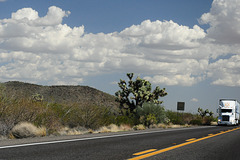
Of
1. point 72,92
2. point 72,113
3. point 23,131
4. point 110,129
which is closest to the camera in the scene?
point 23,131

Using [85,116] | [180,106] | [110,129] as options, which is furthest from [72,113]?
[180,106]

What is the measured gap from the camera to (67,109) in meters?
19.1

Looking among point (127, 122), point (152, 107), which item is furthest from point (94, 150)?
point (152, 107)

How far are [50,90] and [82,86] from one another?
1277 centimetres

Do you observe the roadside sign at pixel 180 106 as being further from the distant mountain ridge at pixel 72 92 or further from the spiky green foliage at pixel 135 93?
the distant mountain ridge at pixel 72 92

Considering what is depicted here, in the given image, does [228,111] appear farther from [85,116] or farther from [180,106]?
[85,116]

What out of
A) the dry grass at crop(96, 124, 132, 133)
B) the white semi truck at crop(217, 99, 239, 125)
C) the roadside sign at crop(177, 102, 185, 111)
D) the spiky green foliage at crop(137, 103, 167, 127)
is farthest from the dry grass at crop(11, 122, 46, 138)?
the white semi truck at crop(217, 99, 239, 125)

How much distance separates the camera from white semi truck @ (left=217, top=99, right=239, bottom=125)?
130ft

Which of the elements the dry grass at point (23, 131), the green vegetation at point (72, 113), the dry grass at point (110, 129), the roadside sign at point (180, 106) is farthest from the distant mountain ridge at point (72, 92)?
the dry grass at point (23, 131)

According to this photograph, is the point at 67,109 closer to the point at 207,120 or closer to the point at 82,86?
the point at 207,120

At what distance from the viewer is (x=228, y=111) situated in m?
40.2

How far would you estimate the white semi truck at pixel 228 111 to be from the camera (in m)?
39.6

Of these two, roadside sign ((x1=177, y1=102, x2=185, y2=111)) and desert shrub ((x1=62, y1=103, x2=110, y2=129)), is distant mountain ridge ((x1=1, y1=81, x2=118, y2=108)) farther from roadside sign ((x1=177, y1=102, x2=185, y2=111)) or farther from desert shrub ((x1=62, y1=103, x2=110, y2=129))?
desert shrub ((x1=62, y1=103, x2=110, y2=129))

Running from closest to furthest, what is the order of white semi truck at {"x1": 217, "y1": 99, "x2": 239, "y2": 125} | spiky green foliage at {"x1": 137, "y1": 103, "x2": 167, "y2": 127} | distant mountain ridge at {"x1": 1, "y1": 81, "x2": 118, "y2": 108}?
1. spiky green foliage at {"x1": 137, "y1": 103, "x2": 167, "y2": 127}
2. white semi truck at {"x1": 217, "y1": 99, "x2": 239, "y2": 125}
3. distant mountain ridge at {"x1": 1, "y1": 81, "x2": 118, "y2": 108}
